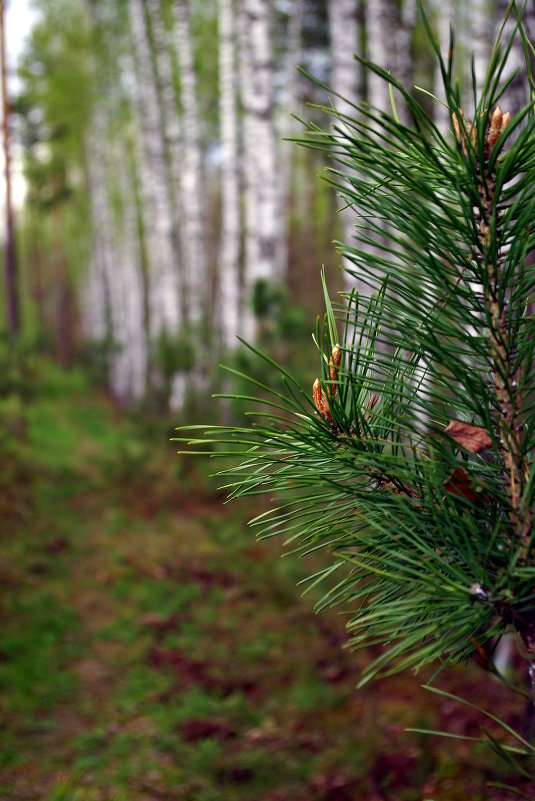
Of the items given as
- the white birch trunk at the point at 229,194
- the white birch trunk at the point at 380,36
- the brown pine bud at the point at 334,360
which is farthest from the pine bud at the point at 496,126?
the white birch trunk at the point at 229,194

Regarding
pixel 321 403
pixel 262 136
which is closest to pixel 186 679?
pixel 321 403

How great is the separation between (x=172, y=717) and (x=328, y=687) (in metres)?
1.18

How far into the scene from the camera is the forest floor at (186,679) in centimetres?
397

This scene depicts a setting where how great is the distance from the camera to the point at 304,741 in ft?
14.4

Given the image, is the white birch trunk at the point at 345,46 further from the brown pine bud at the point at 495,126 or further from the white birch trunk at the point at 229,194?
the brown pine bud at the point at 495,126

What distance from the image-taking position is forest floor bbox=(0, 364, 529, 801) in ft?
13.0

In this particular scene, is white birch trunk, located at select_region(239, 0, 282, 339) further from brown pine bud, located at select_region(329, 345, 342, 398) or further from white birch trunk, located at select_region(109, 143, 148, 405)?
white birch trunk, located at select_region(109, 143, 148, 405)

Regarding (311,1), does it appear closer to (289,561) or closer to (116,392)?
(116,392)

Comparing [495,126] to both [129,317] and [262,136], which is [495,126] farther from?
[129,317]

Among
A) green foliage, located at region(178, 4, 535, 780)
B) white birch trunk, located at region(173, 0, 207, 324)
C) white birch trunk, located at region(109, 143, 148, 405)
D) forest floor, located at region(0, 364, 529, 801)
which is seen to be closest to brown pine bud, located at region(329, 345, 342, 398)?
green foliage, located at region(178, 4, 535, 780)

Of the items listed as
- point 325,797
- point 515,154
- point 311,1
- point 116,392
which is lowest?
point 116,392

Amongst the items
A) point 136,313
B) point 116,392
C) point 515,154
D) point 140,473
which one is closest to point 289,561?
point 140,473

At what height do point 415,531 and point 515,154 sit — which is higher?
point 515,154

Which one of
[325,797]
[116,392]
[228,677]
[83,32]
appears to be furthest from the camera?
[83,32]
